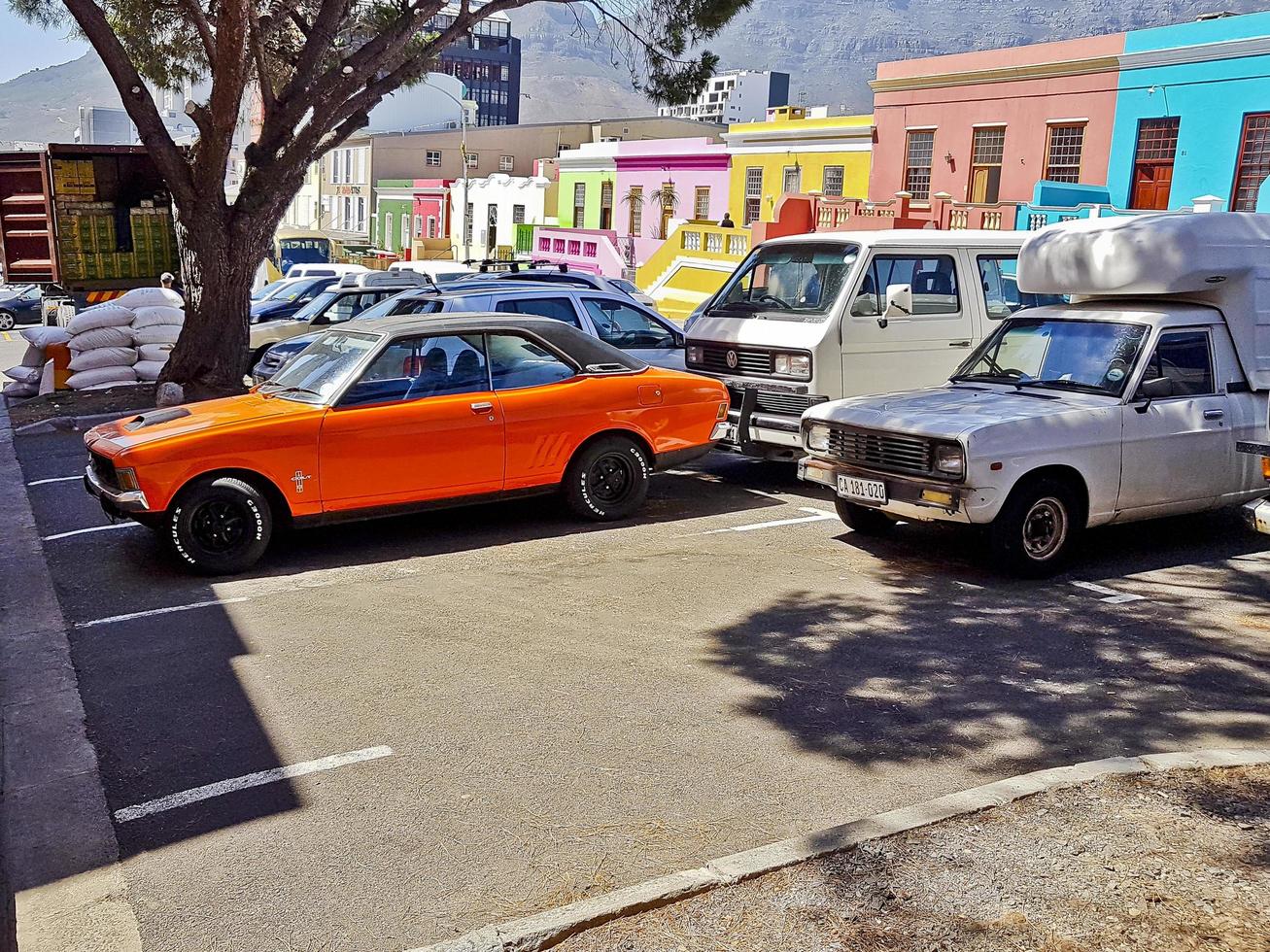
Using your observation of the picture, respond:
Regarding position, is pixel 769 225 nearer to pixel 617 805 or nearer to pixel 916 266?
pixel 916 266

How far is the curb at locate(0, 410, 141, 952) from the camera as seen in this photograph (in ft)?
13.9

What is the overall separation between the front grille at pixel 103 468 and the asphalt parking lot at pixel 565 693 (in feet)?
2.14

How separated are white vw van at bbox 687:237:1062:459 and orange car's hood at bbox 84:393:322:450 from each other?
400 centimetres

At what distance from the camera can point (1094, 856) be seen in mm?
4402

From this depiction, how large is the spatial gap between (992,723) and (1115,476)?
320 cm

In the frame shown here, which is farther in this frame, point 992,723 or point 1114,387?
point 1114,387

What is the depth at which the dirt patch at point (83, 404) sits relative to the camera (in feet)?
48.2

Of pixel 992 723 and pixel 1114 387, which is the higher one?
pixel 1114 387

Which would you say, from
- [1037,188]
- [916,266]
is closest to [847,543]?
[916,266]

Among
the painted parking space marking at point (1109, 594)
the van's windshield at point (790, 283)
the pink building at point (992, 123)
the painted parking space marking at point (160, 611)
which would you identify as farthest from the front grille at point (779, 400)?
the pink building at point (992, 123)

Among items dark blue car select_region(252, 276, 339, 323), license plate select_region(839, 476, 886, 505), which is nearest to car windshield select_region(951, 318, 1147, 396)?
license plate select_region(839, 476, 886, 505)

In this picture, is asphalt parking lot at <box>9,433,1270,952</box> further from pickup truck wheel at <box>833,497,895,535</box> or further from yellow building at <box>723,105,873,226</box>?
yellow building at <box>723,105,873,226</box>

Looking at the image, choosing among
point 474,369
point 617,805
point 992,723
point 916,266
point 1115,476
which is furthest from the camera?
point 916,266

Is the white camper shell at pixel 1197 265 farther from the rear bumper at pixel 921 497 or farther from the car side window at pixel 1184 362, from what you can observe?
the rear bumper at pixel 921 497
